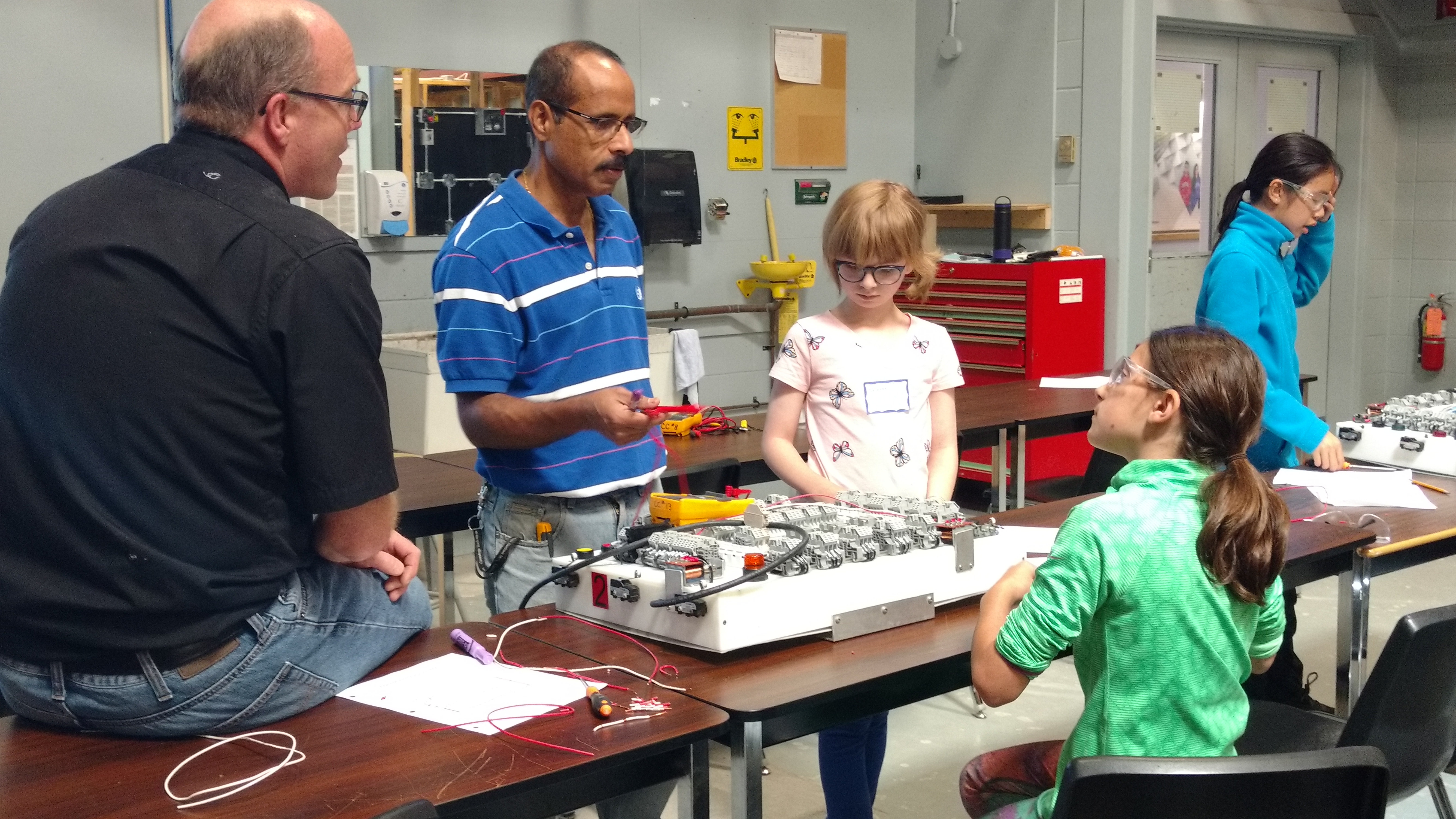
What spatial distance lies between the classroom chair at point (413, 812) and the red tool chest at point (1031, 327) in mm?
4356

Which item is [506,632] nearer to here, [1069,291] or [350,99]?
[350,99]

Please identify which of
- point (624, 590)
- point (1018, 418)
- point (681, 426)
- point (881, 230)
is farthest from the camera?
point (1018, 418)

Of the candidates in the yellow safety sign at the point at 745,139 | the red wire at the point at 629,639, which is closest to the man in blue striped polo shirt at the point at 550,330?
the red wire at the point at 629,639

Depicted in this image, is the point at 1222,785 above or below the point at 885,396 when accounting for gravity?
below

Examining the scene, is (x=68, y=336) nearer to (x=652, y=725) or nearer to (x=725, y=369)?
(x=652, y=725)

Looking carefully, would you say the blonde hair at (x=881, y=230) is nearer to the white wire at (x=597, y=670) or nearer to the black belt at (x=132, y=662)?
the white wire at (x=597, y=670)

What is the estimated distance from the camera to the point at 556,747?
1.33 meters

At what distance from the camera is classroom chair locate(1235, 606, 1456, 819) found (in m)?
1.71

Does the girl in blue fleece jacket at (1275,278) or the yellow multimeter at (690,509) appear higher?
the girl in blue fleece jacket at (1275,278)

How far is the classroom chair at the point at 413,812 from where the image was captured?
106cm

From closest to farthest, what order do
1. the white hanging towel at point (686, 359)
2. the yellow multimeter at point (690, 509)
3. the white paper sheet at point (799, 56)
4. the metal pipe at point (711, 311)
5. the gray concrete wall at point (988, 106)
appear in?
the yellow multimeter at point (690, 509) → the white hanging towel at point (686, 359) → the metal pipe at point (711, 311) → the white paper sheet at point (799, 56) → the gray concrete wall at point (988, 106)

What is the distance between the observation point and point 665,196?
5.01 metres

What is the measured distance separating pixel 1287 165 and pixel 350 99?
215 centimetres

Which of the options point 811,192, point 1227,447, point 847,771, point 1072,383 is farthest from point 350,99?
point 811,192
